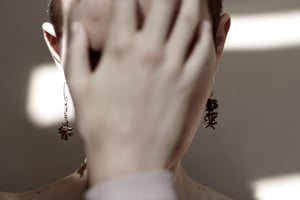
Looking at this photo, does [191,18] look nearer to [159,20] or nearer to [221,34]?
[159,20]

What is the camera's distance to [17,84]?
1.33 metres

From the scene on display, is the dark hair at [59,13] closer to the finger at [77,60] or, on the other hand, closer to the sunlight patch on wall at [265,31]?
the finger at [77,60]

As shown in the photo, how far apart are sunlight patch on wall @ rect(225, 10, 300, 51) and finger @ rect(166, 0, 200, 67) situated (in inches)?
28.3

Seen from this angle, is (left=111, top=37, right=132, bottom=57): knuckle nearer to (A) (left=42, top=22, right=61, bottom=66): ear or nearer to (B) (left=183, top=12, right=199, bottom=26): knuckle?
(B) (left=183, top=12, right=199, bottom=26): knuckle

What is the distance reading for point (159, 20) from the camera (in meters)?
0.64

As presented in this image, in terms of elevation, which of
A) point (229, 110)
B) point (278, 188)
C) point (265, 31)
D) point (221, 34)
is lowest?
point (278, 188)

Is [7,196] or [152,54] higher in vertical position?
[152,54]

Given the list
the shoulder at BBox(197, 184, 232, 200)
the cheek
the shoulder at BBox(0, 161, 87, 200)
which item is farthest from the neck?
the cheek

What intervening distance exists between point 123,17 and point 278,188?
80 cm

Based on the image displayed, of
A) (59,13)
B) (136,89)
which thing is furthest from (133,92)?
(59,13)

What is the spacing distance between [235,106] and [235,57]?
11 centimetres

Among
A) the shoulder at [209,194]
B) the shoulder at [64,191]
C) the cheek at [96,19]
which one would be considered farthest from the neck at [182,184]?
the cheek at [96,19]

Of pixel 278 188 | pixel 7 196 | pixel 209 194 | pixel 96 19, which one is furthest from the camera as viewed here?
pixel 278 188

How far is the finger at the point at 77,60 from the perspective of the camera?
2.09ft
